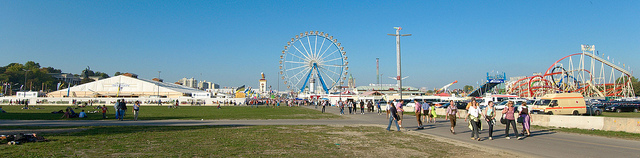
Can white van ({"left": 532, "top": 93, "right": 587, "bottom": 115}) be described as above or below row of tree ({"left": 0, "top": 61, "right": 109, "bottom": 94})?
below

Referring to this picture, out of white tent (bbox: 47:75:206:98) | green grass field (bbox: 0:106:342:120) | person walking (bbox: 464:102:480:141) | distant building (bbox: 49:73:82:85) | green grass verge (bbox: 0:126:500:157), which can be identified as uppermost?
distant building (bbox: 49:73:82:85)

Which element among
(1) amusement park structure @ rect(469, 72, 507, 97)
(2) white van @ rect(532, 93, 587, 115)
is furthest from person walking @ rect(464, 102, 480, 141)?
(1) amusement park structure @ rect(469, 72, 507, 97)

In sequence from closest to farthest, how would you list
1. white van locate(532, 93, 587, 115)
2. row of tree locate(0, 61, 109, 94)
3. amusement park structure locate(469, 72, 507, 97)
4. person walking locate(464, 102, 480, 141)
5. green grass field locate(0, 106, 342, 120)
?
1. person walking locate(464, 102, 480, 141)
2. green grass field locate(0, 106, 342, 120)
3. white van locate(532, 93, 587, 115)
4. amusement park structure locate(469, 72, 507, 97)
5. row of tree locate(0, 61, 109, 94)

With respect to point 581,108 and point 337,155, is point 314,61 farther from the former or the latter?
point 337,155

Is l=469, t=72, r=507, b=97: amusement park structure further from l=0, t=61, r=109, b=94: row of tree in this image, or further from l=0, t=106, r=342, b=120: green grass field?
l=0, t=61, r=109, b=94: row of tree

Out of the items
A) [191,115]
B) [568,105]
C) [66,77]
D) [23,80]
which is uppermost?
[66,77]

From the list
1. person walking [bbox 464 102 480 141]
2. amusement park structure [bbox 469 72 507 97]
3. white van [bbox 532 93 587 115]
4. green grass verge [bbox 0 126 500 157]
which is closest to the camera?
green grass verge [bbox 0 126 500 157]

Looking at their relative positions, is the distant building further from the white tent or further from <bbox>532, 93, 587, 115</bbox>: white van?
<bbox>532, 93, 587, 115</bbox>: white van

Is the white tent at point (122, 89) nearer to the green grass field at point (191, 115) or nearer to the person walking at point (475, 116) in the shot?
the green grass field at point (191, 115)

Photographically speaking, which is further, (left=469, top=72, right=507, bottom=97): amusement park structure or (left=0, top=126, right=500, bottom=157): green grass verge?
(left=469, top=72, right=507, bottom=97): amusement park structure

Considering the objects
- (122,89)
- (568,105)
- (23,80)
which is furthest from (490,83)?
(23,80)

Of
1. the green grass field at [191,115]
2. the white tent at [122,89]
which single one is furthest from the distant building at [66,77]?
the green grass field at [191,115]

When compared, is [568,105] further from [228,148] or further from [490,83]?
[490,83]

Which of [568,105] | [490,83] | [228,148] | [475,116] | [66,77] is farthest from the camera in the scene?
[66,77]
